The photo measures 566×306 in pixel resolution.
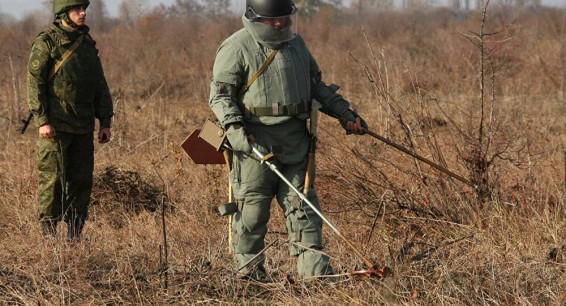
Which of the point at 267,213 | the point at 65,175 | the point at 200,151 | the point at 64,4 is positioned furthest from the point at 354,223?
the point at 64,4

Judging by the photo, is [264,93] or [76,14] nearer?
[264,93]

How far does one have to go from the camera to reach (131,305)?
3.92m

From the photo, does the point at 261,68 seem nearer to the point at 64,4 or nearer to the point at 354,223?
the point at 64,4

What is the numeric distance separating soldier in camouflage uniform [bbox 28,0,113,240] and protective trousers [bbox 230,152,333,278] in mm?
1209

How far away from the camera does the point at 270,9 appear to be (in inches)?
164

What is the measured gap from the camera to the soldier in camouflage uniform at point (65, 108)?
16.4 ft

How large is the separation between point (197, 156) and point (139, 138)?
4787mm

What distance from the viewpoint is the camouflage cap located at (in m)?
4.99

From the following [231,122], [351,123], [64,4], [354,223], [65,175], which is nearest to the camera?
[231,122]

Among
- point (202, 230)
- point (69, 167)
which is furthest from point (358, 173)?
point (69, 167)

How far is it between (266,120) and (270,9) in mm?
559

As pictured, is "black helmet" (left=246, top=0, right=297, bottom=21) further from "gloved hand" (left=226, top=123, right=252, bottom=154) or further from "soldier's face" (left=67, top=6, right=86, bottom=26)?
"soldier's face" (left=67, top=6, right=86, bottom=26)

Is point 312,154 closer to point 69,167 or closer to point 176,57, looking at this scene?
point 69,167

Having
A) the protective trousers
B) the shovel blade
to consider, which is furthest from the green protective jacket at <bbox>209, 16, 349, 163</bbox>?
the shovel blade
